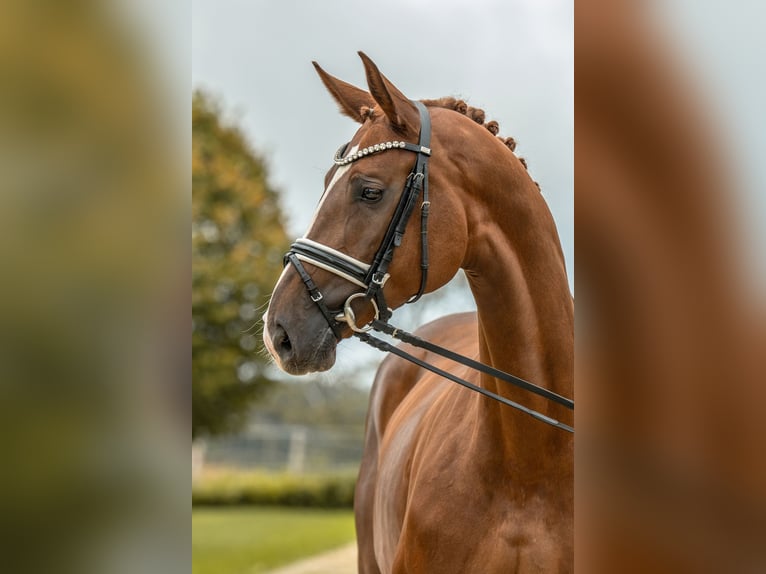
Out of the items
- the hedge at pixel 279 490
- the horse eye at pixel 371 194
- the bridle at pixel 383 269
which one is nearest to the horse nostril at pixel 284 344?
the bridle at pixel 383 269

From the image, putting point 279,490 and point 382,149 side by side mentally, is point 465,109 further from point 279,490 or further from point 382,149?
point 279,490

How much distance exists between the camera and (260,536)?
13695mm

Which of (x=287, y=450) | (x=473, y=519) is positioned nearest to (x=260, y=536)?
(x=287, y=450)

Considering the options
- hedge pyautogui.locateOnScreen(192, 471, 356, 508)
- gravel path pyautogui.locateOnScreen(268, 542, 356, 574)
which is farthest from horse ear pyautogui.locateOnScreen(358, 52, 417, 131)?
hedge pyautogui.locateOnScreen(192, 471, 356, 508)

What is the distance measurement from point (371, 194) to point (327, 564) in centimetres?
778
